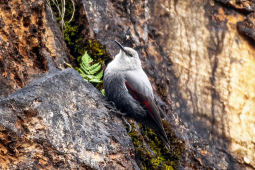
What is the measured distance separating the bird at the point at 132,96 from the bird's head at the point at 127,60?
24 millimetres

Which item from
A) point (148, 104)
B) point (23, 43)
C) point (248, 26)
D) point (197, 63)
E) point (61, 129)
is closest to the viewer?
point (61, 129)

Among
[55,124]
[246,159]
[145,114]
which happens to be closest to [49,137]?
[55,124]

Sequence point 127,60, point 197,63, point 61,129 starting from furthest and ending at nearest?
point 197,63, point 127,60, point 61,129

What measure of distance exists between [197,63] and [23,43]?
2.89 m

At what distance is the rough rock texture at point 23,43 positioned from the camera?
3.73 meters

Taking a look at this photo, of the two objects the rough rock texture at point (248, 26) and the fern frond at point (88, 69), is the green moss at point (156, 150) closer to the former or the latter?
the fern frond at point (88, 69)

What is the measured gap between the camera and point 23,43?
3969 mm

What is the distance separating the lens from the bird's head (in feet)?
14.3

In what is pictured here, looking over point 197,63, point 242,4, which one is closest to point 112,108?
point 197,63

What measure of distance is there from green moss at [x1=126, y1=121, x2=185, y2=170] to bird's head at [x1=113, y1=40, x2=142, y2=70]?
2.80 ft

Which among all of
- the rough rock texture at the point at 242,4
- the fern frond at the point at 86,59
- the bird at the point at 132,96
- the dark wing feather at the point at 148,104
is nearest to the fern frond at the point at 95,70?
the fern frond at the point at 86,59

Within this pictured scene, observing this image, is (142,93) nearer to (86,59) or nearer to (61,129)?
(86,59)

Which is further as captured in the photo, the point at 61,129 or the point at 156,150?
the point at 156,150

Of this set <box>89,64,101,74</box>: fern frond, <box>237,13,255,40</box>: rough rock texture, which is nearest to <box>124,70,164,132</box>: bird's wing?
<box>89,64,101,74</box>: fern frond
